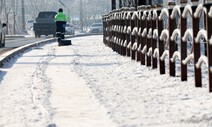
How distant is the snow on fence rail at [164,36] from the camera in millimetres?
9672

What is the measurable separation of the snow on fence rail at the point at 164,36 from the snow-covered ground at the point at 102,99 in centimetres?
37

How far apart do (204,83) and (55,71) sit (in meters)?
4.87

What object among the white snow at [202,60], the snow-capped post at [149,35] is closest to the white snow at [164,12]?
the snow-capped post at [149,35]

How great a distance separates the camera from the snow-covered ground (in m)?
7.27

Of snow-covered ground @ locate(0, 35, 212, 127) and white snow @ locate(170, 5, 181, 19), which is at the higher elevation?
white snow @ locate(170, 5, 181, 19)

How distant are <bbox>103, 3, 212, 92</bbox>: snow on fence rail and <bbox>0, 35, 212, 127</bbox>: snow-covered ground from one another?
14.7 inches

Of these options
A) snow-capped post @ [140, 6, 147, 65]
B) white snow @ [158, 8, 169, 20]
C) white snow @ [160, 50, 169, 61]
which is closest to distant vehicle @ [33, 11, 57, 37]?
snow-capped post @ [140, 6, 147, 65]

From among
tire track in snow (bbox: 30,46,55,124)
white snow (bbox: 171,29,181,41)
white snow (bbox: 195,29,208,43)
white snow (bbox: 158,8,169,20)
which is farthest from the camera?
white snow (bbox: 158,8,169,20)

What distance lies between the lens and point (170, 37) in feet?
38.3

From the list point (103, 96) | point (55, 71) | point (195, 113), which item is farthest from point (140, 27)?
point (195, 113)

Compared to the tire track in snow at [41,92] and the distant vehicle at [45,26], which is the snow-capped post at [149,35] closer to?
the tire track in snow at [41,92]

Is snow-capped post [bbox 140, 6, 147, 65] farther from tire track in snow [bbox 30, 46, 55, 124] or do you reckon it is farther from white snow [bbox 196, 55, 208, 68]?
white snow [bbox 196, 55, 208, 68]

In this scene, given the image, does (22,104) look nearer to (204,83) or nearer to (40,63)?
(204,83)

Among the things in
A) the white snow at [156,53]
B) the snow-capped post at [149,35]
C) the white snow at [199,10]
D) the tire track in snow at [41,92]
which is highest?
the white snow at [199,10]
